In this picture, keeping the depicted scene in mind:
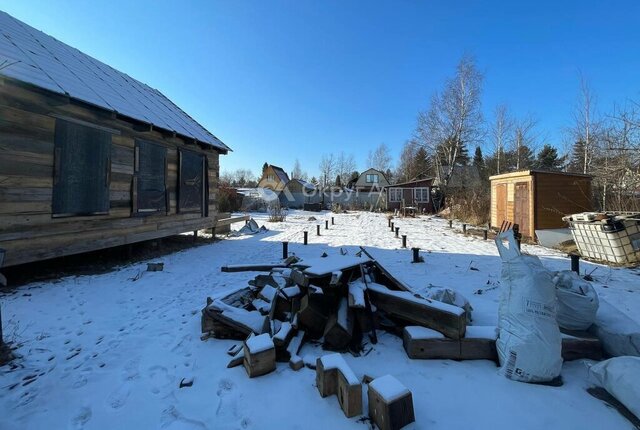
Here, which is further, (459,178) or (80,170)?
(459,178)

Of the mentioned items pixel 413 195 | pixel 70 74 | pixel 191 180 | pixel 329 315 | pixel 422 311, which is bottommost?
pixel 329 315

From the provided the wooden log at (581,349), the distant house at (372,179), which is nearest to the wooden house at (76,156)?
the wooden log at (581,349)

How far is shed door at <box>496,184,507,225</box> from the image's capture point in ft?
41.0

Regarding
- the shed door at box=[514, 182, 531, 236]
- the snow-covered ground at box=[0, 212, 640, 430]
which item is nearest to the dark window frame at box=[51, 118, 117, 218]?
the snow-covered ground at box=[0, 212, 640, 430]

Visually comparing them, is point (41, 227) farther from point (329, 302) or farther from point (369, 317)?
point (369, 317)

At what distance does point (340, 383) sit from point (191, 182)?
887 centimetres

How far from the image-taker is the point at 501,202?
12.9 metres

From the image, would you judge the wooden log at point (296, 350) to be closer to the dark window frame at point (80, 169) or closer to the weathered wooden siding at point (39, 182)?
the weathered wooden siding at point (39, 182)

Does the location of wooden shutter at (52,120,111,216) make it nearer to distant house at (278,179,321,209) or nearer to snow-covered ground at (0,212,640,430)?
snow-covered ground at (0,212,640,430)

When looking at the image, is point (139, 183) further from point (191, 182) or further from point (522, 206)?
point (522, 206)

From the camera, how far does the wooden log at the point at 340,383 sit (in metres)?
2.10

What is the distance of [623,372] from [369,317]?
2.10 metres

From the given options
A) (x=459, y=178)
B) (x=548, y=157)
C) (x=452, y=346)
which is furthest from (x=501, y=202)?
(x=548, y=157)

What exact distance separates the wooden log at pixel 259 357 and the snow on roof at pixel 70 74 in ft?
16.4
